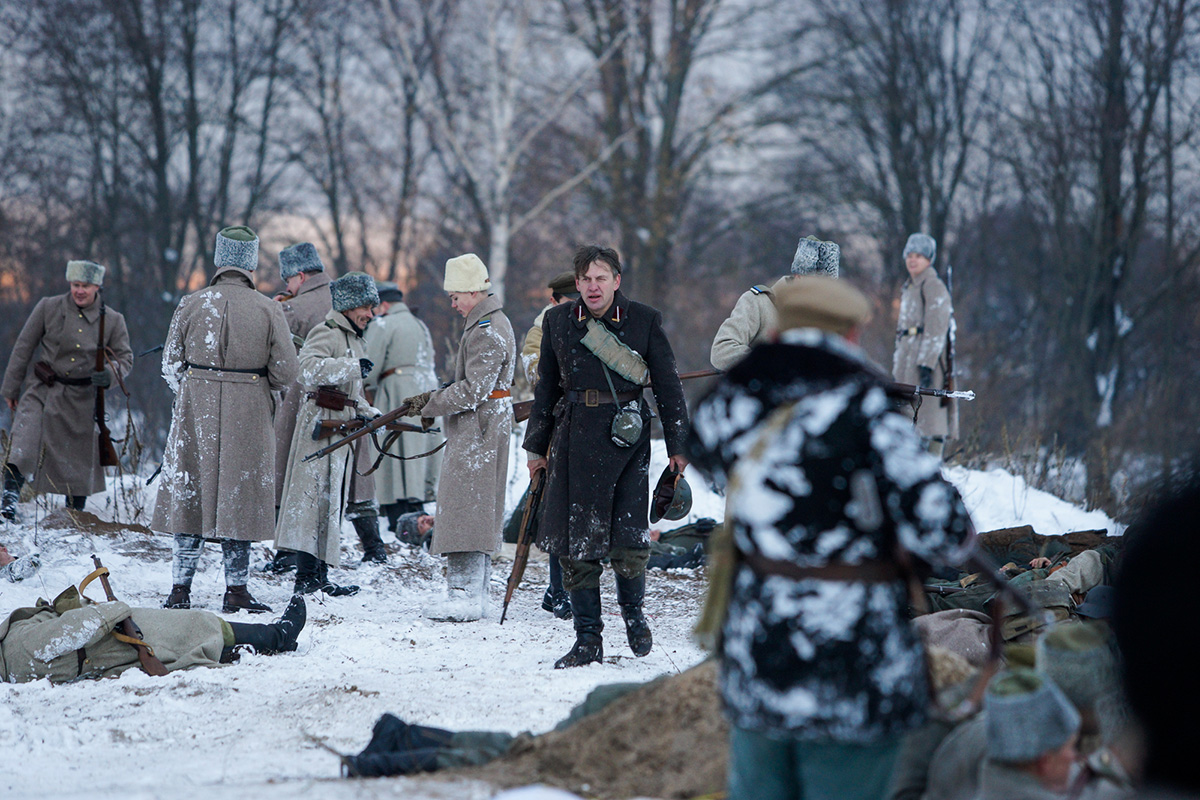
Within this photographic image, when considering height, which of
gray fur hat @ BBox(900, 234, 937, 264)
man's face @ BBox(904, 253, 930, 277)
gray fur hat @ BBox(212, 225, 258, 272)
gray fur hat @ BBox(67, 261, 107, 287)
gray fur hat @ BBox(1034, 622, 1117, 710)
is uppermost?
gray fur hat @ BBox(900, 234, 937, 264)

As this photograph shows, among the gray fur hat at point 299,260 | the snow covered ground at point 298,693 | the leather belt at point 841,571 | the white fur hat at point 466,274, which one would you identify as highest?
the gray fur hat at point 299,260

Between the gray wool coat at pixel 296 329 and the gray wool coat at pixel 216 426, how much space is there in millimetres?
512

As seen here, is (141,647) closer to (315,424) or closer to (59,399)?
(315,424)

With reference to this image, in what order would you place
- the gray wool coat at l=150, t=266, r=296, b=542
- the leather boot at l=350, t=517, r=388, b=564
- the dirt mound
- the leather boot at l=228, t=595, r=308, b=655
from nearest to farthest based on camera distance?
the dirt mound
the leather boot at l=228, t=595, r=308, b=655
the gray wool coat at l=150, t=266, r=296, b=542
the leather boot at l=350, t=517, r=388, b=564

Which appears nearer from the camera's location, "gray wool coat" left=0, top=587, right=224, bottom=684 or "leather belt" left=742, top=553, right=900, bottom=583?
"leather belt" left=742, top=553, right=900, bottom=583

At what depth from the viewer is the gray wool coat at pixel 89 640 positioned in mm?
4891

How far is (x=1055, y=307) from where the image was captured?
72.3 ft

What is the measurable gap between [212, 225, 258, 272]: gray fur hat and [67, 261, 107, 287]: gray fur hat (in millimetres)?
2172

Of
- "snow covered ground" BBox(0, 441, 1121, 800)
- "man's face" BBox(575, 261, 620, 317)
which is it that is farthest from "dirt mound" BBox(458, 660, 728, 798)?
"man's face" BBox(575, 261, 620, 317)

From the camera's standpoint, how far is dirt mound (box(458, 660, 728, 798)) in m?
3.34

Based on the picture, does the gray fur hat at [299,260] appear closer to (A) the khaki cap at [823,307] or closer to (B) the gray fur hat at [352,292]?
(B) the gray fur hat at [352,292]

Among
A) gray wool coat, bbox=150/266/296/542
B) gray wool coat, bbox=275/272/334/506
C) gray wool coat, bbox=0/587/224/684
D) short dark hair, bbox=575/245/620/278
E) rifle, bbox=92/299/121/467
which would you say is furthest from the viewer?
rifle, bbox=92/299/121/467

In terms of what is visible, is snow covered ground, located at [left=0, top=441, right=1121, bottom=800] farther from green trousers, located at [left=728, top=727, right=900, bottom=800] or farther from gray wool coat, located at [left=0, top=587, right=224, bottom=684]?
green trousers, located at [left=728, top=727, right=900, bottom=800]

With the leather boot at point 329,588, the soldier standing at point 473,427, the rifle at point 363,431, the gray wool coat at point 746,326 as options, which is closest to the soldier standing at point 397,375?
the leather boot at point 329,588
